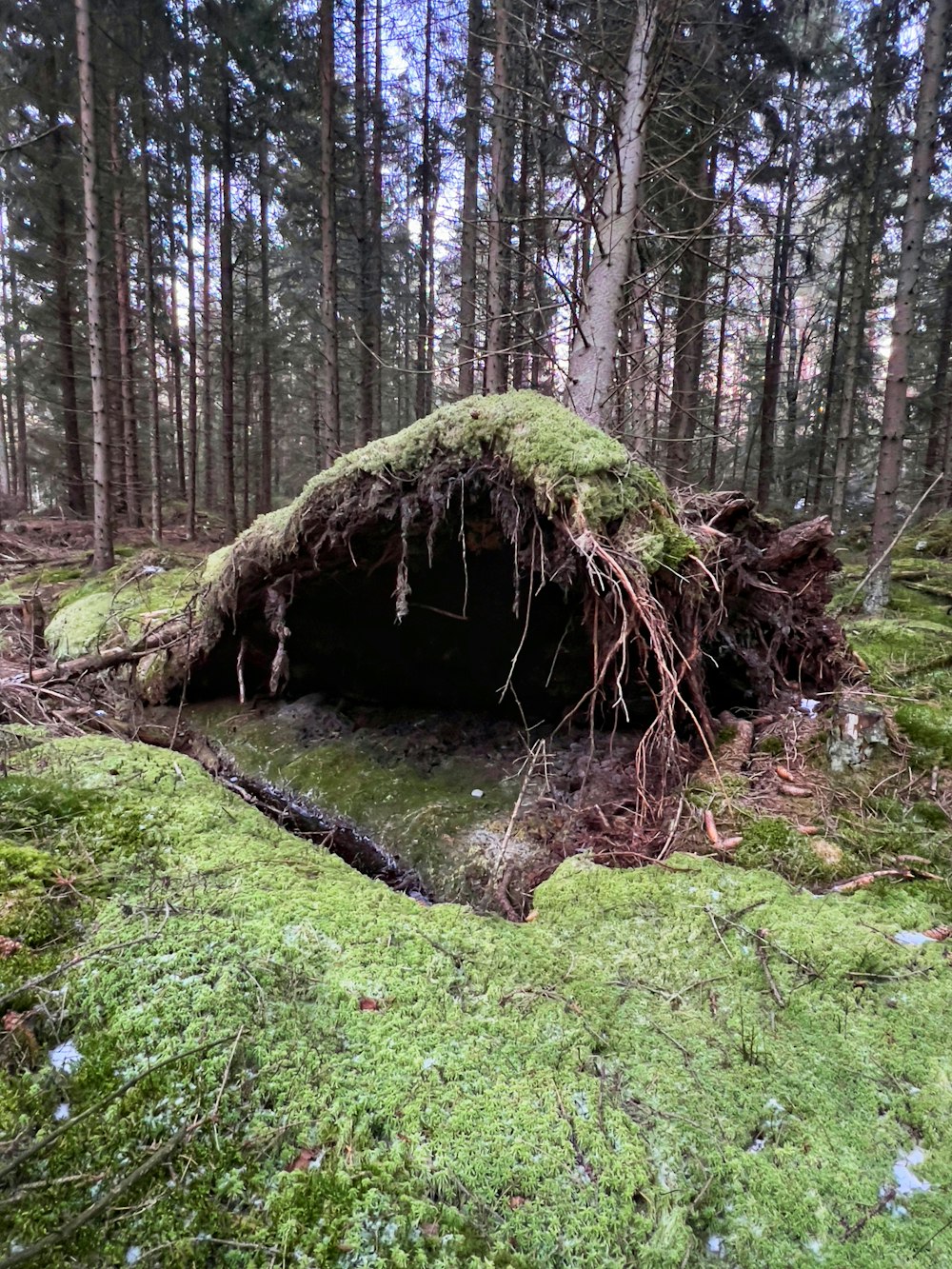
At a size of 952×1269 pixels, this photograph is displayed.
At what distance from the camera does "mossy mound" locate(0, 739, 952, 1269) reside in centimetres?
129

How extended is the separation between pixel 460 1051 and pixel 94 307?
12860mm

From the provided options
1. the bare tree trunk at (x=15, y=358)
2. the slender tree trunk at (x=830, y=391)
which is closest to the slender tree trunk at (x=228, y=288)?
the bare tree trunk at (x=15, y=358)

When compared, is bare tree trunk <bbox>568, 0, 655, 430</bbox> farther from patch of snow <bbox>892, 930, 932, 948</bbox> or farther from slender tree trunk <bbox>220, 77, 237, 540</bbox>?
slender tree trunk <bbox>220, 77, 237, 540</bbox>

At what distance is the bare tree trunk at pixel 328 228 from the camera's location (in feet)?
36.5

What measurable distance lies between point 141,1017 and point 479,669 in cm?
367

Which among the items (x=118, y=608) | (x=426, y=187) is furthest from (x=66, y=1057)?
(x=426, y=187)

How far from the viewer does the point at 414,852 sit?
391 cm

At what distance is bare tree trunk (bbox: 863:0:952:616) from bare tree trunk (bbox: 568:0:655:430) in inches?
194

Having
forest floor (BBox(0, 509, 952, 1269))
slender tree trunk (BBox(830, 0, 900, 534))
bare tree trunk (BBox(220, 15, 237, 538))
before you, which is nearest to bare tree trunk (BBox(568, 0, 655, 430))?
forest floor (BBox(0, 509, 952, 1269))

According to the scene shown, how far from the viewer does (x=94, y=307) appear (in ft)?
33.8

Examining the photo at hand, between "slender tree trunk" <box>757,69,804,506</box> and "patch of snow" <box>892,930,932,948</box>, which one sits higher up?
"slender tree trunk" <box>757,69,804,506</box>

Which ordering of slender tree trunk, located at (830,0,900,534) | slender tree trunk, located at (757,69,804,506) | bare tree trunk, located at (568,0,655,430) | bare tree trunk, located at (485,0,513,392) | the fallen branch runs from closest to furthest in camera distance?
1. the fallen branch
2. bare tree trunk, located at (568,0,655,430)
3. bare tree trunk, located at (485,0,513,392)
4. slender tree trunk, located at (830,0,900,534)
5. slender tree trunk, located at (757,69,804,506)

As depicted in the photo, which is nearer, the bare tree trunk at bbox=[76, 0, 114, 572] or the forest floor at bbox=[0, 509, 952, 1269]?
the forest floor at bbox=[0, 509, 952, 1269]

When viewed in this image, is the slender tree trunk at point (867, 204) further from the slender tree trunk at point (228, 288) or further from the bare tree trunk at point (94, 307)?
the slender tree trunk at point (228, 288)
